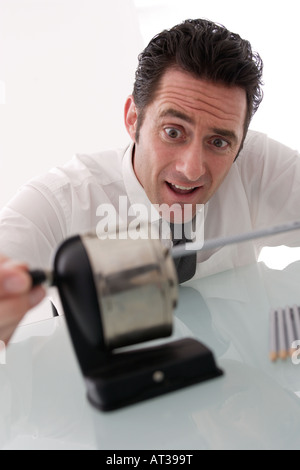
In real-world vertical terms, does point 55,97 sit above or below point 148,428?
above

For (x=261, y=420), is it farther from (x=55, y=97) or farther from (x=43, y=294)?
(x=55, y=97)

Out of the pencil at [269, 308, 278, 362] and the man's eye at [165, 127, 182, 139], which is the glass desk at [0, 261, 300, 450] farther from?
the man's eye at [165, 127, 182, 139]

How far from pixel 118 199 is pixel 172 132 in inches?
10.2

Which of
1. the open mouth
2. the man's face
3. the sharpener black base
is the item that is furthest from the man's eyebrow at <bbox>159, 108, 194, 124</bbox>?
the sharpener black base

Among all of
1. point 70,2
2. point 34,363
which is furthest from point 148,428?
point 70,2

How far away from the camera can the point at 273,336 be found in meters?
0.98

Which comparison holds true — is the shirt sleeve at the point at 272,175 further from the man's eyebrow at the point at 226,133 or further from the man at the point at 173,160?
the man's eyebrow at the point at 226,133

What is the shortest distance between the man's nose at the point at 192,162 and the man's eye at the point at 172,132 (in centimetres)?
4

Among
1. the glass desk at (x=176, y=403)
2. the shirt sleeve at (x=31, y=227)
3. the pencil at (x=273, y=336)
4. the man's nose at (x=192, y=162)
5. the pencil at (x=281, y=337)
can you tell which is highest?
the man's nose at (x=192, y=162)

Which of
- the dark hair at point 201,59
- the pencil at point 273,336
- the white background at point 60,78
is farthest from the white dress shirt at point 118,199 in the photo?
the white background at point 60,78

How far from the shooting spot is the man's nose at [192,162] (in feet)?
4.17

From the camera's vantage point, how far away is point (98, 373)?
0.78 meters

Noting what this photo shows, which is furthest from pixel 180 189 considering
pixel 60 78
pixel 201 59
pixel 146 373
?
pixel 60 78
